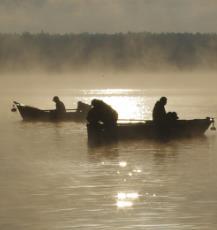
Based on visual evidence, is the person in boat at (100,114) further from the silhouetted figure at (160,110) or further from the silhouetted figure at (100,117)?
the silhouetted figure at (160,110)

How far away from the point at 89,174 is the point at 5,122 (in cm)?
2338

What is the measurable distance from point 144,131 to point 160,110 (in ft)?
3.20

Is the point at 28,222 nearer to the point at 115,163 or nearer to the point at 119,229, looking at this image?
the point at 119,229

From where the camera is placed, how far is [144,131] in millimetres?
30578

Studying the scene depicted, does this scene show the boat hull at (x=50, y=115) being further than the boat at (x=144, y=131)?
Yes

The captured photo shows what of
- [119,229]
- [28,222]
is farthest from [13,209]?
[119,229]

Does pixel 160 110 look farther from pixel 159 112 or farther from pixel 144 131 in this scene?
pixel 144 131

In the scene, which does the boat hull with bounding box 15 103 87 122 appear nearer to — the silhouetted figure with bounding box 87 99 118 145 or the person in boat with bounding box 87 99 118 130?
the silhouetted figure with bounding box 87 99 118 145

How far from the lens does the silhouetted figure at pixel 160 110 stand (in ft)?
98.7

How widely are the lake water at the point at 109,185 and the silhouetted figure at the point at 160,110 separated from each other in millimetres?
863

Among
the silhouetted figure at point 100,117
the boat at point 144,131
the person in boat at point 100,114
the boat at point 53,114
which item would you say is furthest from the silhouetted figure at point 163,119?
the boat at point 53,114

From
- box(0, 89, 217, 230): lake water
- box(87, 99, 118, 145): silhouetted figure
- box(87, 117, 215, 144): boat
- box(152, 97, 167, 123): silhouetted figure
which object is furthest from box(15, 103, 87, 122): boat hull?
box(87, 99, 118, 145): silhouetted figure

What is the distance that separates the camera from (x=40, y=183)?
1991 cm

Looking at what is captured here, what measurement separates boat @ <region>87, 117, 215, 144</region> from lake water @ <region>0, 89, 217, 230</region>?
1.26ft
